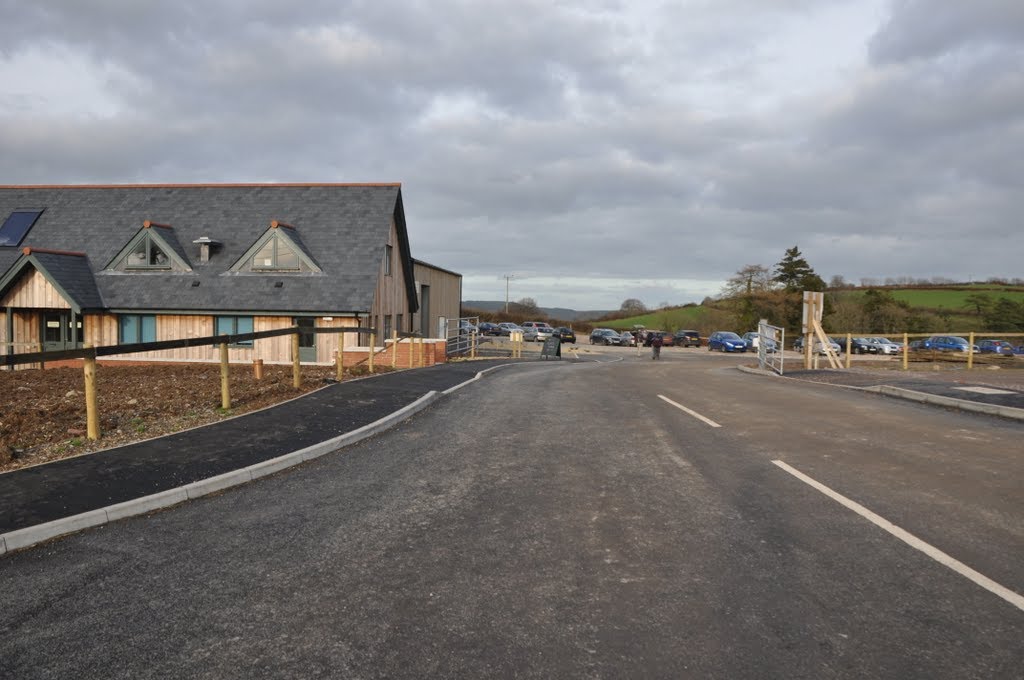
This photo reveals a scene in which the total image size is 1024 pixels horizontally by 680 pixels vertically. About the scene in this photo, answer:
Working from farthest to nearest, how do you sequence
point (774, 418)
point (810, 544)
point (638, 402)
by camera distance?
point (638, 402) → point (774, 418) → point (810, 544)

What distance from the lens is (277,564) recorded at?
175 inches

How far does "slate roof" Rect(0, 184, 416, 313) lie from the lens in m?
24.2

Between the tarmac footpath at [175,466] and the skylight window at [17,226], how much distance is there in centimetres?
2441

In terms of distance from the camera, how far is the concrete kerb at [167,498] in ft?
16.1

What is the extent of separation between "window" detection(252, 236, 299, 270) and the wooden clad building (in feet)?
0.14

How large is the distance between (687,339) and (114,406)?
5395 cm

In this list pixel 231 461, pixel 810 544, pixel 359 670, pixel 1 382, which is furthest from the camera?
pixel 1 382

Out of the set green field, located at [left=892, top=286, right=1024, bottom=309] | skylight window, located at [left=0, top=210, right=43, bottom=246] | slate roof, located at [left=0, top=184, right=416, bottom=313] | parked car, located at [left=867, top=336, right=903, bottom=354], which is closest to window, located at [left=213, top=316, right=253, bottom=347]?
slate roof, located at [left=0, top=184, right=416, bottom=313]

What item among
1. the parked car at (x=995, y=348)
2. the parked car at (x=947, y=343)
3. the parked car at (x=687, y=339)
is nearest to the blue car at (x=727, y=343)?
the parked car at (x=687, y=339)

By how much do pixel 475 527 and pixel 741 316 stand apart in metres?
64.1

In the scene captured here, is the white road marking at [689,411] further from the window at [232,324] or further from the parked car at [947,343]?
the parked car at [947,343]

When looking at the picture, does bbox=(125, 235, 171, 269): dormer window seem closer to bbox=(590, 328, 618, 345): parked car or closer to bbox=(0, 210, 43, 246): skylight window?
bbox=(0, 210, 43, 246): skylight window

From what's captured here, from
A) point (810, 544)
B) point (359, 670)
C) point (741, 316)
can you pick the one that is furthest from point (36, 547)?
point (741, 316)

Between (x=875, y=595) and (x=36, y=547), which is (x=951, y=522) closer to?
(x=875, y=595)
